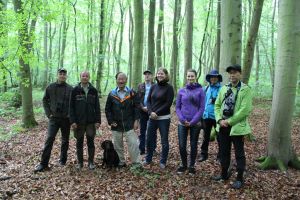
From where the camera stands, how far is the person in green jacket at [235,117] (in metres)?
5.65

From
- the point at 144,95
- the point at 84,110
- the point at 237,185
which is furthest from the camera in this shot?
the point at 144,95

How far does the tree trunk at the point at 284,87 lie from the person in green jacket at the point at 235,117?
4.57 ft

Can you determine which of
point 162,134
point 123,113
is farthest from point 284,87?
point 123,113

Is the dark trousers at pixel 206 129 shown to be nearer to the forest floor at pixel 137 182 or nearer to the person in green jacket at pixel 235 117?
the forest floor at pixel 137 182

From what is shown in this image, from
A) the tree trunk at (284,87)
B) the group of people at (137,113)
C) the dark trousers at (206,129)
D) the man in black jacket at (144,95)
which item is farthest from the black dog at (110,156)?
the tree trunk at (284,87)

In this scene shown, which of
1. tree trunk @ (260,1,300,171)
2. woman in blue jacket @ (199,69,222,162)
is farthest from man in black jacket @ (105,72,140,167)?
tree trunk @ (260,1,300,171)

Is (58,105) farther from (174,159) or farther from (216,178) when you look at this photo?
(216,178)

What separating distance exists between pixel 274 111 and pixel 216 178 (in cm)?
207

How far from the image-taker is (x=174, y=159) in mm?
7805

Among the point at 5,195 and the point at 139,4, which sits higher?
the point at 139,4

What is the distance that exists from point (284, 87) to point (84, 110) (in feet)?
14.4

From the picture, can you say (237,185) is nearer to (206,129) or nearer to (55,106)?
(206,129)

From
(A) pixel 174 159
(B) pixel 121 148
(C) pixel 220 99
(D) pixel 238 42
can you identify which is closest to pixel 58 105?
(B) pixel 121 148

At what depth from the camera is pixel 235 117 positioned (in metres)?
5.62
